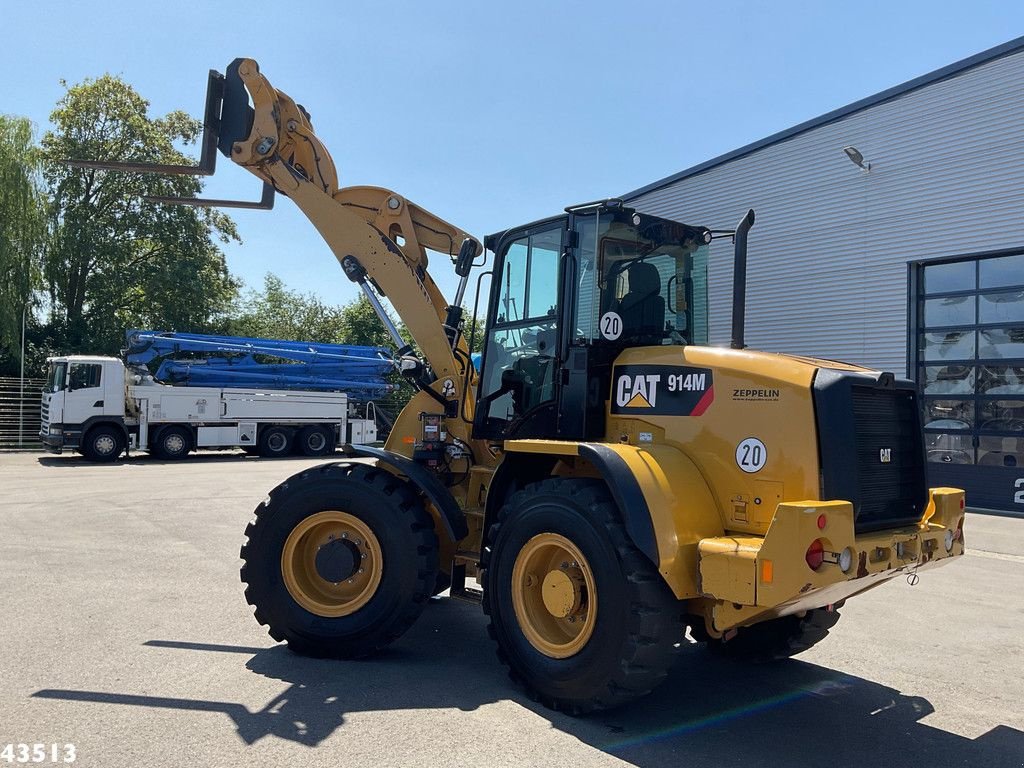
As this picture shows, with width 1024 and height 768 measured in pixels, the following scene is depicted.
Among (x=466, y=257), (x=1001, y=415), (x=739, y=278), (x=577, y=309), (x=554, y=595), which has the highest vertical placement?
(x=466, y=257)

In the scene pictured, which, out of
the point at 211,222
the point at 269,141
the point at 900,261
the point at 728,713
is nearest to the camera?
the point at 728,713

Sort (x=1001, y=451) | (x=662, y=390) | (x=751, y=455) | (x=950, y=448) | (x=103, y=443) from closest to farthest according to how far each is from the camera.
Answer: (x=751, y=455) → (x=662, y=390) → (x=1001, y=451) → (x=950, y=448) → (x=103, y=443)

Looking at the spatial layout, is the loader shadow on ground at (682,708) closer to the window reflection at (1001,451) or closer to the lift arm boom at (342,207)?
the lift arm boom at (342,207)

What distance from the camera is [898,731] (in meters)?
→ 4.44

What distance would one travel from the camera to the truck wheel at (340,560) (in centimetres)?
534

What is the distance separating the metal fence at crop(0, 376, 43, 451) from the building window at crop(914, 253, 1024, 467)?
26.4 m

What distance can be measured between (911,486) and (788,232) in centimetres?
1448

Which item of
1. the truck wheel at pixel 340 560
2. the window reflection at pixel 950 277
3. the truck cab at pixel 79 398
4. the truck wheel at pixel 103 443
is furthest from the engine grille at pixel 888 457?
the truck wheel at pixel 103 443

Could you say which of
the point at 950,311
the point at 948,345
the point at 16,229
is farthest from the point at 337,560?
the point at 16,229

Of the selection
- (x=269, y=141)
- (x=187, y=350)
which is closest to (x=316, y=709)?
(x=269, y=141)

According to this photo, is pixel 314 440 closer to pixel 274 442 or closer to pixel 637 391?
pixel 274 442

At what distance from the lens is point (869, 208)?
16938 millimetres

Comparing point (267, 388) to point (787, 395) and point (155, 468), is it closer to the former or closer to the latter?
point (155, 468)

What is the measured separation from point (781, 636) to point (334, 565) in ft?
9.98
